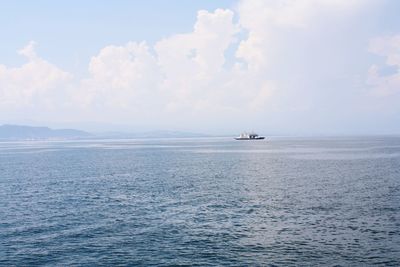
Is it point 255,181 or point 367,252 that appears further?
point 255,181

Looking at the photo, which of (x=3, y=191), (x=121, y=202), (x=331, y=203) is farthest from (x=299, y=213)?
(x=3, y=191)

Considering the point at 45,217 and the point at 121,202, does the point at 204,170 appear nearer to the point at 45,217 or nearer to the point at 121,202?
the point at 121,202

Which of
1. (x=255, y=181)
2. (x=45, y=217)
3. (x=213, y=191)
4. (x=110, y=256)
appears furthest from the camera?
(x=255, y=181)

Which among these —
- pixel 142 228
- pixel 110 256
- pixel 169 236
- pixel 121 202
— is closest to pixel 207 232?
pixel 169 236

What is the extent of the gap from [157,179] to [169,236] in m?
60.3

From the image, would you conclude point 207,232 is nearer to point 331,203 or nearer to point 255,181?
point 331,203

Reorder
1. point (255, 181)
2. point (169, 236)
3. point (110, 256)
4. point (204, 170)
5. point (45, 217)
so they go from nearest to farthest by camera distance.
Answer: point (110, 256) < point (169, 236) < point (45, 217) < point (255, 181) < point (204, 170)

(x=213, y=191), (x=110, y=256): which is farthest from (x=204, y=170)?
(x=110, y=256)

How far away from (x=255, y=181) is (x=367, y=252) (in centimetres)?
6340

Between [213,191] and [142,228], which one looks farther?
[213,191]

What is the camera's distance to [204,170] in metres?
143

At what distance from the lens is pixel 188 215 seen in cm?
7269

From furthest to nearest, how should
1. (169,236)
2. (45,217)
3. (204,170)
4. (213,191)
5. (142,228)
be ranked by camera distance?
1. (204,170)
2. (213,191)
3. (45,217)
4. (142,228)
5. (169,236)

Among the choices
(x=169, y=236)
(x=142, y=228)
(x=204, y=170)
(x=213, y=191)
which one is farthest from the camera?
A: (x=204, y=170)
